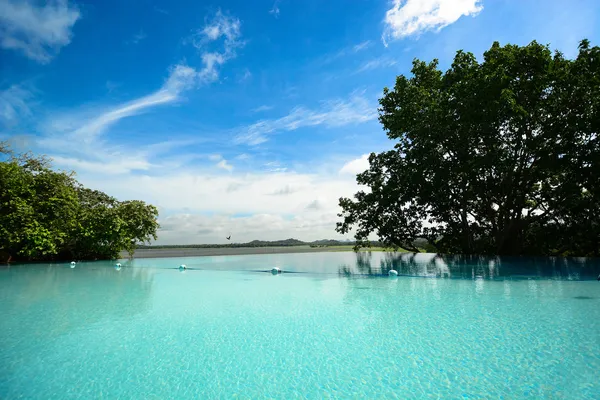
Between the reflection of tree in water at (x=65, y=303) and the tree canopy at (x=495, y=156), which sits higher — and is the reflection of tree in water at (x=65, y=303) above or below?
below

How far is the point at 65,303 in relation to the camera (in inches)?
286

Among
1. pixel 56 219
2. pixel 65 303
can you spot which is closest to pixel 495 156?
pixel 65 303

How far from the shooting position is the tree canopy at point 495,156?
14.9m

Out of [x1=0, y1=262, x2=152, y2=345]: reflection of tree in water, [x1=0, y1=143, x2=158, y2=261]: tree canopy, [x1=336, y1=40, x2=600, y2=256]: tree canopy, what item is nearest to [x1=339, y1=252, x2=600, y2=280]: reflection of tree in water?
[x1=336, y1=40, x2=600, y2=256]: tree canopy

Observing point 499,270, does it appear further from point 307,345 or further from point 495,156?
point 307,345

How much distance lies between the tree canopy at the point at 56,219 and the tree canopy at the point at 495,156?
16544 millimetres

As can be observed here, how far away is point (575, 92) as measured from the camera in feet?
47.9

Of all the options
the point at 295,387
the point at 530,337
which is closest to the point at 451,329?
the point at 530,337

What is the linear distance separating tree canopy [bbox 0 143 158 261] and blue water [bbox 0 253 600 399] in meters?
11.6

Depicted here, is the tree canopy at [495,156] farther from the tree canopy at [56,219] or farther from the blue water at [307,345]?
the tree canopy at [56,219]

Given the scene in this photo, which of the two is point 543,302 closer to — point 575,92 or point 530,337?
point 530,337

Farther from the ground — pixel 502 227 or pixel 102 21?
pixel 102 21

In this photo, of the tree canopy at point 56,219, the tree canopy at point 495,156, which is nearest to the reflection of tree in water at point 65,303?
the tree canopy at point 56,219

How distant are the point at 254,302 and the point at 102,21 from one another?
11.7m
